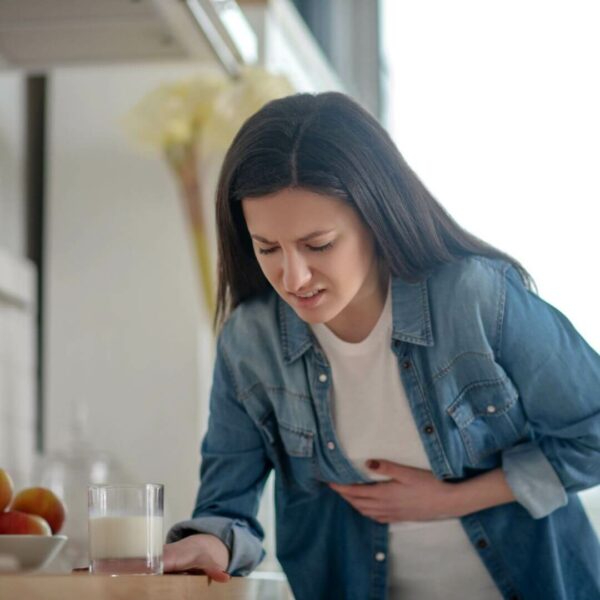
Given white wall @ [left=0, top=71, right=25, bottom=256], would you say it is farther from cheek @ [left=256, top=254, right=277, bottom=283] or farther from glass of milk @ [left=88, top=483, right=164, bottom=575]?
glass of milk @ [left=88, top=483, right=164, bottom=575]

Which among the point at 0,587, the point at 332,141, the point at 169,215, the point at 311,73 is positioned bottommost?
the point at 0,587

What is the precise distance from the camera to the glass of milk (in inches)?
48.4

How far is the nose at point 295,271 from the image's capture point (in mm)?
1367

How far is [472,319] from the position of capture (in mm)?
1486

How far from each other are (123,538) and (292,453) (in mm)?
381

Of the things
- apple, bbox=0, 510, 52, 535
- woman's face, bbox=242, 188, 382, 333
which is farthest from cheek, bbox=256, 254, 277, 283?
apple, bbox=0, 510, 52, 535

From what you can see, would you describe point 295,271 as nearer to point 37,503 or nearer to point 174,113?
point 37,503

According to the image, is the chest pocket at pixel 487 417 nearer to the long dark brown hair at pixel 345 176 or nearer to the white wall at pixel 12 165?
the long dark brown hair at pixel 345 176

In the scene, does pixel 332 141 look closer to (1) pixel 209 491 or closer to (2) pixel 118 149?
(1) pixel 209 491

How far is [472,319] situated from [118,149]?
1.98m

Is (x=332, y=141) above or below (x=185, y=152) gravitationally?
below

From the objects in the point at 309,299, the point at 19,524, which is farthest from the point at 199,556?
the point at 309,299

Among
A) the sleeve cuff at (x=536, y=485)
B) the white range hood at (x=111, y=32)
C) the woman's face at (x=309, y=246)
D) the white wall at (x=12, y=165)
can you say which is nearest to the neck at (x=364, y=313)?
the woman's face at (x=309, y=246)

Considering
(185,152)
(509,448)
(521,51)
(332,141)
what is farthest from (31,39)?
(521,51)
